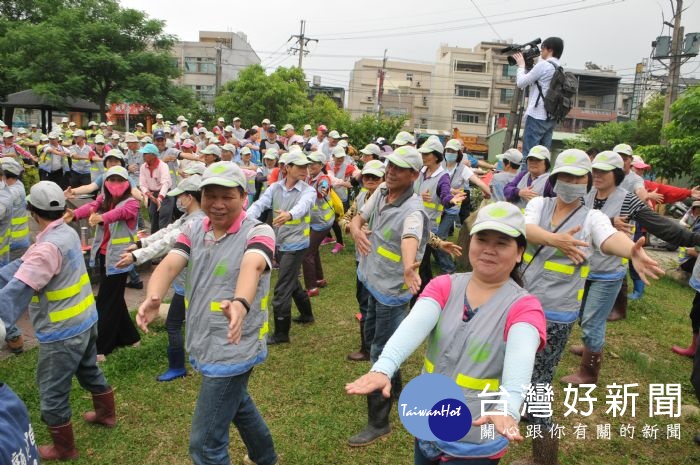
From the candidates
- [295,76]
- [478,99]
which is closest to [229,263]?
[295,76]

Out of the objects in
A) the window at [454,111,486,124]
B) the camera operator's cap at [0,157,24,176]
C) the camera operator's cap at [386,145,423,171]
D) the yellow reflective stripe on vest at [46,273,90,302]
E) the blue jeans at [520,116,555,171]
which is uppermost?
the window at [454,111,486,124]

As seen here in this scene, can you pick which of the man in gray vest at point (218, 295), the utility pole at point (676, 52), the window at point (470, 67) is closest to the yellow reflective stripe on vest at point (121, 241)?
the man in gray vest at point (218, 295)

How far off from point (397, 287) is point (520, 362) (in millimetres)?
2121

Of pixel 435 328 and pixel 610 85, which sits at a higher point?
pixel 610 85

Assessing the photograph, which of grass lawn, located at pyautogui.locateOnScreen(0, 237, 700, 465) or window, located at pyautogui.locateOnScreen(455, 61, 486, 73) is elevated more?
window, located at pyautogui.locateOnScreen(455, 61, 486, 73)

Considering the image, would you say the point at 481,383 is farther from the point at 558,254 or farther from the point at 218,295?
the point at 558,254

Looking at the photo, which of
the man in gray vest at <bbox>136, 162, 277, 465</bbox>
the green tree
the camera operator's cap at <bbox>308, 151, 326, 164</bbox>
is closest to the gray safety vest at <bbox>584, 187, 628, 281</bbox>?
the man in gray vest at <bbox>136, 162, 277, 465</bbox>

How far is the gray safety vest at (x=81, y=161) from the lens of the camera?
1412cm

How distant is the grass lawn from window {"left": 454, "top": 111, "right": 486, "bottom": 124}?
54.2 metres

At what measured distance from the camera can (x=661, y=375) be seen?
17.5 feet

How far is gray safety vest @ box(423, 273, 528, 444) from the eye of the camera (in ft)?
6.84

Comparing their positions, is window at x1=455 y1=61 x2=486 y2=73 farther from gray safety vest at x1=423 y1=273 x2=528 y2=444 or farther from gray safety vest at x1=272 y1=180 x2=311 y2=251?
gray safety vest at x1=423 y1=273 x2=528 y2=444

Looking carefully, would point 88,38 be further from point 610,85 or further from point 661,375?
point 610,85

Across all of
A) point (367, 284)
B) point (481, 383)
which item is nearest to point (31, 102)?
point (367, 284)
